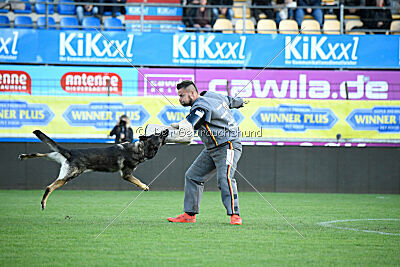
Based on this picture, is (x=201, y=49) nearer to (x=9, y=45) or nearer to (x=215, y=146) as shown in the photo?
(x=9, y=45)

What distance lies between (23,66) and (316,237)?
1232 centimetres

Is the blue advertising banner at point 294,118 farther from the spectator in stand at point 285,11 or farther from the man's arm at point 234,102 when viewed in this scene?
the man's arm at point 234,102

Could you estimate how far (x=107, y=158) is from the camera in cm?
883

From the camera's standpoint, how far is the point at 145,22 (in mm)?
20266

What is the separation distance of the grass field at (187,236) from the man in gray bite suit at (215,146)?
0.41m

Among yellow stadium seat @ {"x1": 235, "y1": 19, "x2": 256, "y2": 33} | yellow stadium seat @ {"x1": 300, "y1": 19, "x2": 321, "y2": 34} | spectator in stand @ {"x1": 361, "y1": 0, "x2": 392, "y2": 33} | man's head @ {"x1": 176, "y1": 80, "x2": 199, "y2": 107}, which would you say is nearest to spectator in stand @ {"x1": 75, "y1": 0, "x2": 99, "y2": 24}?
yellow stadium seat @ {"x1": 235, "y1": 19, "x2": 256, "y2": 33}

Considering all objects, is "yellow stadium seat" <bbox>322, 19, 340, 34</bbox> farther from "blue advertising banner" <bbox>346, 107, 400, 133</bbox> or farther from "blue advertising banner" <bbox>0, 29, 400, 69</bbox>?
"blue advertising banner" <bbox>346, 107, 400, 133</bbox>

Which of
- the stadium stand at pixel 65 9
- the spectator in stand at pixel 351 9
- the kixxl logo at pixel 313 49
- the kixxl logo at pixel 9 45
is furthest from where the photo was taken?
the spectator in stand at pixel 351 9

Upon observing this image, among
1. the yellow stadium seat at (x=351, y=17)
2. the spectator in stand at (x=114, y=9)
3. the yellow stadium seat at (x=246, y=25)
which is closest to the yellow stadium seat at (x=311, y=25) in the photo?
the yellow stadium seat at (x=246, y=25)

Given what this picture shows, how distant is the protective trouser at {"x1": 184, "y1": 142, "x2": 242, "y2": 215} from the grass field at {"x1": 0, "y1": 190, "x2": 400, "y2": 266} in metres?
0.35

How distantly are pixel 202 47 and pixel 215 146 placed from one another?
979cm

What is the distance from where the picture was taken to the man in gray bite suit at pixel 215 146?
351 inches

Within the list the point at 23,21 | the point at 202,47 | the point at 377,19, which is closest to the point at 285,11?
the point at 377,19

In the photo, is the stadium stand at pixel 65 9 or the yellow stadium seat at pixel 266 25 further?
the stadium stand at pixel 65 9
